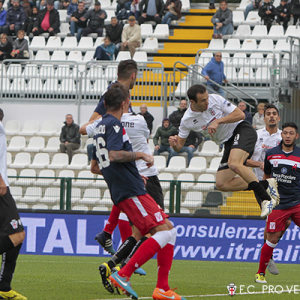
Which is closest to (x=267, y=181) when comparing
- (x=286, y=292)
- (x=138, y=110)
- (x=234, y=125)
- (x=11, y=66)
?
(x=234, y=125)

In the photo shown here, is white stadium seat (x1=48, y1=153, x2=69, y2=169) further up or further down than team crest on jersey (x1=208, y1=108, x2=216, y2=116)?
further down

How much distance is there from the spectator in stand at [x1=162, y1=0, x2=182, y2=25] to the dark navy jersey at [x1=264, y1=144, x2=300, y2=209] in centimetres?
1589

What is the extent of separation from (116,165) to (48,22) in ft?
65.0

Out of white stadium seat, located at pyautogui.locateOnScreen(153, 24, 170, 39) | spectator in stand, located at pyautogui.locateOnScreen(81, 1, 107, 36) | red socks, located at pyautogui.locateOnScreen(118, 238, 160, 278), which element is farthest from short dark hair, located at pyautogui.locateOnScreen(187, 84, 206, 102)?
spectator in stand, located at pyautogui.locateOnScreen(81, 1, 107, 36)

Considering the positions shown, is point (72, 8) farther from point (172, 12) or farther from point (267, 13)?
point (267, 13)

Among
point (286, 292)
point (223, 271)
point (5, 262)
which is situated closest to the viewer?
point (5, 262)

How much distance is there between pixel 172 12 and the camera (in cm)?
2714

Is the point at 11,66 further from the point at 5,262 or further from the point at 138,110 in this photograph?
the point at 5,262

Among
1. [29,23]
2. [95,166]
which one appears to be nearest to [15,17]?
[29,23]

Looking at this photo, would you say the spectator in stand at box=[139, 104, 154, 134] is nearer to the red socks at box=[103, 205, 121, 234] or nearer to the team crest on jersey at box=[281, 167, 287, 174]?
the team crest on jersey at box=[281, 167, 287, 174]

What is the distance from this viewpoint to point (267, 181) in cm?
1155

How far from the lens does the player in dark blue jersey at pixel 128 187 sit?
8344 millimetres

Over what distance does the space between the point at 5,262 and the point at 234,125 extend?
13.5 ft

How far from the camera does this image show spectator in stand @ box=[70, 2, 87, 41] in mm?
27047
